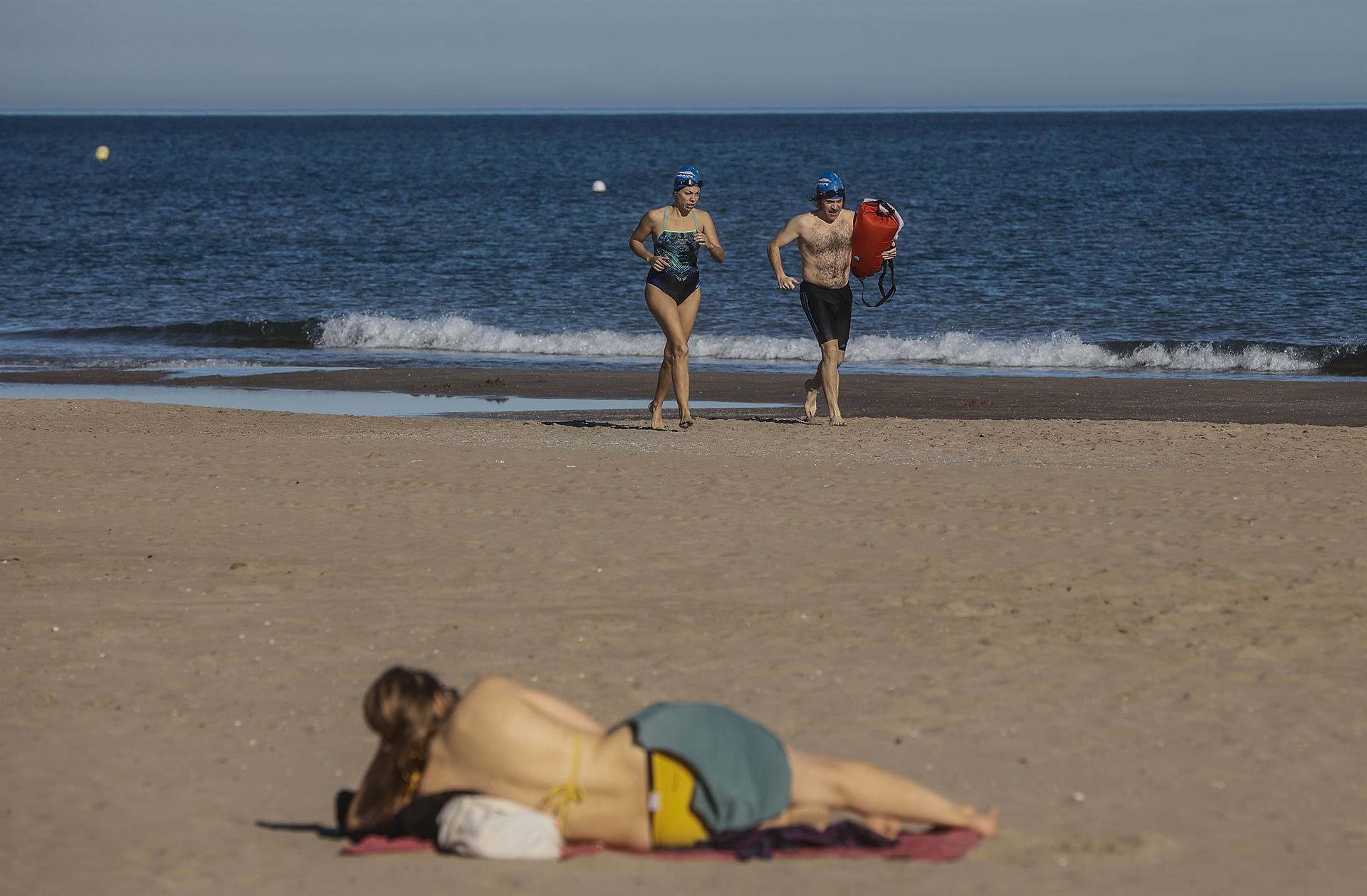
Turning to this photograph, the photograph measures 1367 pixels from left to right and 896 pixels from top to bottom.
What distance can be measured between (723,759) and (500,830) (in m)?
0.58

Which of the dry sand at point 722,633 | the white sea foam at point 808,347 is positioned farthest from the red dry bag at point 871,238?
the white sea foam at point 808,347

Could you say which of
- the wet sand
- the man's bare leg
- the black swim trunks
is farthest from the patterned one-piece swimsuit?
the wet sand

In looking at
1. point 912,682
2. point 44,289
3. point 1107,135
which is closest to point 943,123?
point 1107,135

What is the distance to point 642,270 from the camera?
1139 inches

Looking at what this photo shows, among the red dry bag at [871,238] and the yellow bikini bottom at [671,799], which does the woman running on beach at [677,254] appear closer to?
the red dry bag at [871,238]

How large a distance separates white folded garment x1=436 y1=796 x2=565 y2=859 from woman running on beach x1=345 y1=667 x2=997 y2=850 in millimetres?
47

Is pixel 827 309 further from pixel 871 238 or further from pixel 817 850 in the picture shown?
pixel 817 850

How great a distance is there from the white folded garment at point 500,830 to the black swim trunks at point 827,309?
7.47 m

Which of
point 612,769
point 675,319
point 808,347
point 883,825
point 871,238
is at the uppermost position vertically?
point 871,238

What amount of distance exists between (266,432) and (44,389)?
559 centimetres

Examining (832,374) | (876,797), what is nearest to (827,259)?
(832,374)

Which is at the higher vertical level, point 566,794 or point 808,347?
point 566,794

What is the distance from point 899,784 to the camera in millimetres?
4102

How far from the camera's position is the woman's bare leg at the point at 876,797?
407cm
